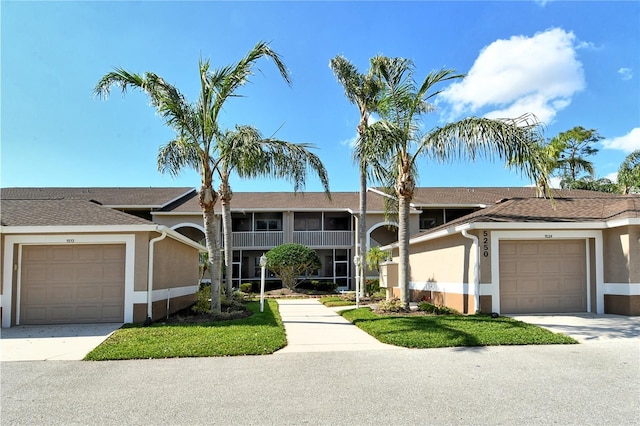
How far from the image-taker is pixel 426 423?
15.4 feet

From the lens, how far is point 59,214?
1212cm

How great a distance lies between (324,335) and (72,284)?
21.8 feet

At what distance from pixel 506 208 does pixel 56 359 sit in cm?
1231

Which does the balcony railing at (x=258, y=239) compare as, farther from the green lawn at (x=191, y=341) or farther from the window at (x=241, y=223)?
the green lawn at (x=191, y=341)

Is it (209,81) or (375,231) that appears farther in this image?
(375,231)

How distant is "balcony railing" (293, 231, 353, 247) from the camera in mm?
26766

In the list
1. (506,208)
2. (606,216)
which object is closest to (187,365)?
(506,208)

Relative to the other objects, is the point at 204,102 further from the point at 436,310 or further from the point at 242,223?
the point at 242,223

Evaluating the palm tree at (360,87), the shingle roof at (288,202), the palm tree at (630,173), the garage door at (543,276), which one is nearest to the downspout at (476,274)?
the garage door at (543,276)

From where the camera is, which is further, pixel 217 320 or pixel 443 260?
pixel 443 260

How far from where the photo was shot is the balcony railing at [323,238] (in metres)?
26.8

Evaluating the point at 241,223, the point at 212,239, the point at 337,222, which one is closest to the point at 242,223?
the point at 241,223

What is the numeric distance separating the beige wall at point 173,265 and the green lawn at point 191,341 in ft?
6.19

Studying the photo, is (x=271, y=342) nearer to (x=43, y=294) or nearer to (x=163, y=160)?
(x=43, y=294)
